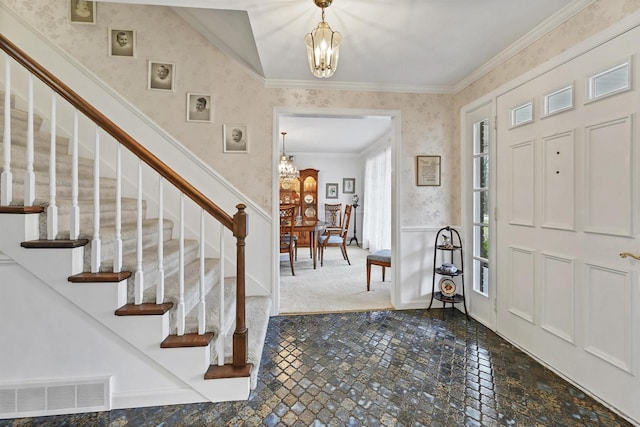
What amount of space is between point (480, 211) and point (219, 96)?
9.03 feet

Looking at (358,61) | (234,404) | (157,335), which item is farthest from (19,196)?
(358,61)

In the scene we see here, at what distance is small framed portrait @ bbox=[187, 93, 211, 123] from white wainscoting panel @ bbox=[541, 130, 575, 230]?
278cm

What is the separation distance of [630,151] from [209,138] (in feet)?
9.80

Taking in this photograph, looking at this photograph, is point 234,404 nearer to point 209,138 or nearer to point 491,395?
point 491,395

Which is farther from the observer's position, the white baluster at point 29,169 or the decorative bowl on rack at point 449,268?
the decorative bowl on rack at point 449,268

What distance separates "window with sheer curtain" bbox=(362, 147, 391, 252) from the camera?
589 cm

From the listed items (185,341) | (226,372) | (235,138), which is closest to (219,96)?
(235,138)

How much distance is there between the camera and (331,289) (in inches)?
144

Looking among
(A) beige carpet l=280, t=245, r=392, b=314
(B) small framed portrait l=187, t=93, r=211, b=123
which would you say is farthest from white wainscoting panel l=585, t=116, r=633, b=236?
(B) small framed portrait l=187, t=93, r=211, b=123

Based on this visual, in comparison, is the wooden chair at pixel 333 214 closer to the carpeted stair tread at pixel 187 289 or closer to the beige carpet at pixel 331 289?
the beige carpet at pixel 331 289

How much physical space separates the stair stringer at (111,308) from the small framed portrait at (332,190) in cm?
606

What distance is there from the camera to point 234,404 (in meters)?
1.60

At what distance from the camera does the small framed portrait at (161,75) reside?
105 inches

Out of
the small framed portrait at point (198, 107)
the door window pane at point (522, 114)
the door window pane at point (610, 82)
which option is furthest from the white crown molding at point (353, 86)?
the door window pane at point (610, 82)
